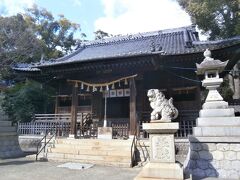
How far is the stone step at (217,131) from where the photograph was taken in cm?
745

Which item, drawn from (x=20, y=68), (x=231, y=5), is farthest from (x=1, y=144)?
(x=231, y=5)

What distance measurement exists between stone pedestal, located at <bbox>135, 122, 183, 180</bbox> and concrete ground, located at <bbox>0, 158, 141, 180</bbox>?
1129mm

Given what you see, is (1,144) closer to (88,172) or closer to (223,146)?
(88,172)

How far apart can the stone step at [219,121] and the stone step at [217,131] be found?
135 millimetres

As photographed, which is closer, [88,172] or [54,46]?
[88,172]

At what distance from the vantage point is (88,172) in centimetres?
863

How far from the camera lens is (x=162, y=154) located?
22.9 ft

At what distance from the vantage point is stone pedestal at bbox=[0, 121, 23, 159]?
39.8 feet

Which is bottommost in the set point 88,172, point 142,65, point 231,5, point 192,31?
point 88,172

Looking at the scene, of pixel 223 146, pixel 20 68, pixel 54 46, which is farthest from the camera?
pixel 54 46

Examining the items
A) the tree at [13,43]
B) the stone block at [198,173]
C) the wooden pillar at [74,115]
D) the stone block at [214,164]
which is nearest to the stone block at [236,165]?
the stone block at [214,164]

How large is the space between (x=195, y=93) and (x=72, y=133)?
787 cm

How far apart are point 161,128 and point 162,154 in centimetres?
76

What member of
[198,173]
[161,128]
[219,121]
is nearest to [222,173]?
[198,173]
